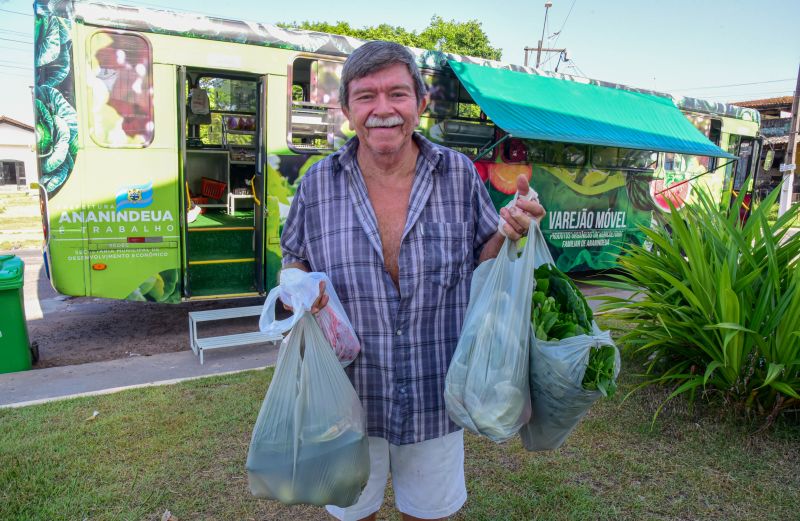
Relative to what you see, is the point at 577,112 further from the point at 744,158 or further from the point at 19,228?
the point at 19,228

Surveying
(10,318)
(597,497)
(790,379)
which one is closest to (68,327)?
(10,318)

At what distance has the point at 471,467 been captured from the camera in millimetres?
3109

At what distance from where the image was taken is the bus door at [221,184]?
5500 mm

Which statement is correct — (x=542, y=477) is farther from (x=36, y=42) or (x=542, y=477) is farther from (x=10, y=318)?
(x=36, y=42)

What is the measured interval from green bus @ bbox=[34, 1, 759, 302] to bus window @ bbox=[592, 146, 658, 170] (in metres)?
0.03

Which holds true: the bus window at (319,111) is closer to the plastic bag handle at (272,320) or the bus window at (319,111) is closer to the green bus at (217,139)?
the green bus at (217,139)

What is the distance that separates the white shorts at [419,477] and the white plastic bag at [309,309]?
405mm

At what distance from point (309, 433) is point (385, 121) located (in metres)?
1.05

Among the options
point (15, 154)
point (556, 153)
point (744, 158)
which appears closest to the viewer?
point (556, 153)

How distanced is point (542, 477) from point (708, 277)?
1.66 metres

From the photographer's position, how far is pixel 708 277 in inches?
133

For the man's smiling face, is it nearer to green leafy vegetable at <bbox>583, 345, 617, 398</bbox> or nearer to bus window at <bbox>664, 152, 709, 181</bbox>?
green leafy vegetable at <bbox>583, 345, 617, 398</bbox>

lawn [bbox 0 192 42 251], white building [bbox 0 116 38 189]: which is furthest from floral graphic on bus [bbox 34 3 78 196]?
white building [bbox 0 116 38 189]

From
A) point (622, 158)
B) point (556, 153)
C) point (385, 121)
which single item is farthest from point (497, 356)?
point (622, 158)
